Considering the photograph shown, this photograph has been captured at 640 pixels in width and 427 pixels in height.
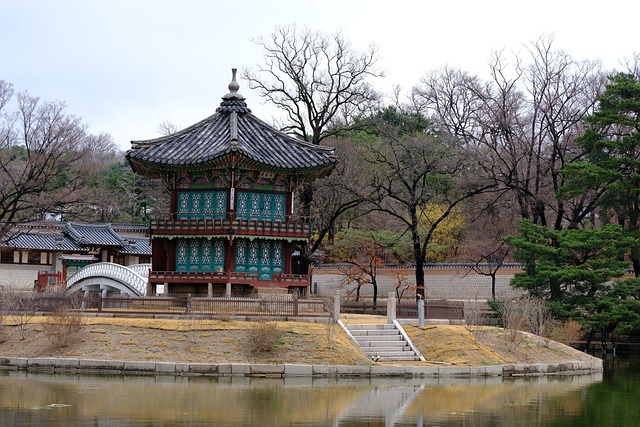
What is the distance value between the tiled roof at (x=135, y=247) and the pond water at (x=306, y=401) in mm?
43263

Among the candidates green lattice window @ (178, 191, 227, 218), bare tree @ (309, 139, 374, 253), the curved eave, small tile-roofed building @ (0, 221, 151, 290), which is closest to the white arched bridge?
green lattice window @ (178, 191, 227, 218)

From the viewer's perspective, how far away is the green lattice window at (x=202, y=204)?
46.8 metres

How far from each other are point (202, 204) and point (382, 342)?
13.4 meters

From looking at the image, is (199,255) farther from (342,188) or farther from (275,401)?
(275,401)

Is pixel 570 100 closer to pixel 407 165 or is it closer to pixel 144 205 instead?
pixel 407 165

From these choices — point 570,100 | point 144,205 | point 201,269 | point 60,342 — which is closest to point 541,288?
point 570,100

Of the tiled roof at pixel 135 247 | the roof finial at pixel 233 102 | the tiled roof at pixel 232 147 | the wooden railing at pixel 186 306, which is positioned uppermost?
the roof finial at pixel 233 102

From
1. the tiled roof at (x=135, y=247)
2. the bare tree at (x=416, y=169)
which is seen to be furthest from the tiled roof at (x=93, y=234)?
the bare tree at (x=416, y=169)

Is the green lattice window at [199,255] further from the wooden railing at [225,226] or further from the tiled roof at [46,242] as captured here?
the tiled roof at [46,242]

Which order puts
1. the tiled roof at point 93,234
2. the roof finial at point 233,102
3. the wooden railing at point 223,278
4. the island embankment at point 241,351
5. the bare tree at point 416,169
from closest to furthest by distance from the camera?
the island embankment at point 241,351 → the wooden railing at point 223,278 → the roof finial at point 233,102 → the bare tree at point 416,169 → the tiled roof at point 93,234

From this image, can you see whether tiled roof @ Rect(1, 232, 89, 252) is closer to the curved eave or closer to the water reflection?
the curved eave

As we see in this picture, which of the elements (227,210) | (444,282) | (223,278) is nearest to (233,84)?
(227,210)

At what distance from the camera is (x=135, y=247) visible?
7869 cm

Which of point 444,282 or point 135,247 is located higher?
point 135,247
